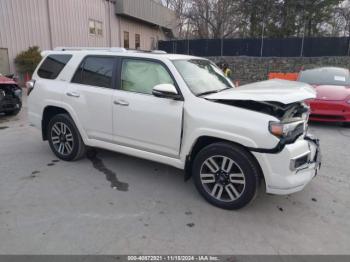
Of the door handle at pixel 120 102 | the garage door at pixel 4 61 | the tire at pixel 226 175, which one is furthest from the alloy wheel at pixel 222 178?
the garage door at pixel 4 61

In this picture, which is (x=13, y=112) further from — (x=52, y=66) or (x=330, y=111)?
(x=330, y=111)

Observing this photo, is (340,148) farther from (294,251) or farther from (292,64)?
(292,64)

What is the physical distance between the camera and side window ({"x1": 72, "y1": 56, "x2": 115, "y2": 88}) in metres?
4.28

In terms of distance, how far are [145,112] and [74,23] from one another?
1662 cm

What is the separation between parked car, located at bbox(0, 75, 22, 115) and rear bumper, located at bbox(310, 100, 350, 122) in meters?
7.91

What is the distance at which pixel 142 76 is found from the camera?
401 cm

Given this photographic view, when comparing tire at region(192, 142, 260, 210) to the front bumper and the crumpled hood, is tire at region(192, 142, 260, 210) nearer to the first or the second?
the front bumper

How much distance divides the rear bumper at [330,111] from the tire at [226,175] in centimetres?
502

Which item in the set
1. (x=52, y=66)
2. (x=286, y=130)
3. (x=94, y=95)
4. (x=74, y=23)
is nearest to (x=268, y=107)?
(x=286, y=130)

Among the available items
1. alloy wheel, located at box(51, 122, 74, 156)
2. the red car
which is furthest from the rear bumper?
alloy wheel, located at box(51, 122, 74, 156)

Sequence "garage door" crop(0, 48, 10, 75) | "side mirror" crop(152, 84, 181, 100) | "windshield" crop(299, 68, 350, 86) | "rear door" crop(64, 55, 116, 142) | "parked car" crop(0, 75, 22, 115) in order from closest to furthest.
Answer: "side mirror" crop(152, 84, 181, 100) → "rear door" crop(64, 55, 116, 142) → "parked car" crop(0, 75, 22, 115) → "windshield" crop(299, 68, 350, 86) → "garage door" crop(0, 48, 10, 75)

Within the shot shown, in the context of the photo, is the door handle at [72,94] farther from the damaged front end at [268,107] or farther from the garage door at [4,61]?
the garage door at [4,61]

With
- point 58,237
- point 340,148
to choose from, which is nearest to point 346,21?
point 340,148

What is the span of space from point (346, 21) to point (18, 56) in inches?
996
